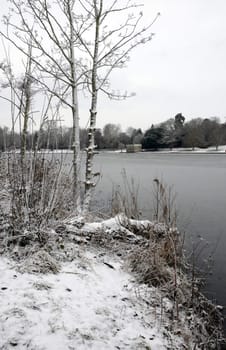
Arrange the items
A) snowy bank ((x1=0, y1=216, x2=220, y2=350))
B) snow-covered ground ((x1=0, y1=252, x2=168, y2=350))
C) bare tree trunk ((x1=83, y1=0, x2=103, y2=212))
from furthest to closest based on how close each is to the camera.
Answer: bare tree trunk ((x1=83, y1=0, x2=103, y2=212)) → snowy bank ((x1=0, y1=216, x2=220, y2=350)) → snow-covered ground ((x1=0, y1=252, x2=168, y2=350))

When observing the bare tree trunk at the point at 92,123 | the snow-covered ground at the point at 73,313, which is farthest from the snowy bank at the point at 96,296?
the bare tree trunk at the point at 92,123

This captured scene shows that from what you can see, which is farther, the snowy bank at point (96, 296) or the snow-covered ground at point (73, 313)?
the snowy bank at point (96, 296)

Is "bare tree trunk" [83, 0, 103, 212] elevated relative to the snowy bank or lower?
elevated

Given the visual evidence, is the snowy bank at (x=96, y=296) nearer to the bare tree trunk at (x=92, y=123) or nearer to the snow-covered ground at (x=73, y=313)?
the snow-covered ground at (x=73, y=313)

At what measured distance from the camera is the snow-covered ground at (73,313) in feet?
8.07

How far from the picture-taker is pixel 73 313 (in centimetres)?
282

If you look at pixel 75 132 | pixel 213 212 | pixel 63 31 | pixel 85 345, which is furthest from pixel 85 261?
pixel 213 212

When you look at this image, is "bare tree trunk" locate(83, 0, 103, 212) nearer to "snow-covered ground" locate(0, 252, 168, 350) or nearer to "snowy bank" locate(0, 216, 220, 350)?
"snowy bank" locate(0, 216, 220, 350)

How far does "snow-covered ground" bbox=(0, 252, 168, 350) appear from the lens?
246 centimetres

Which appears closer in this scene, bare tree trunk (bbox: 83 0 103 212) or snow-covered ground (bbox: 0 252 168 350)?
snow-covered ground (bbox: 0 252 168 350)

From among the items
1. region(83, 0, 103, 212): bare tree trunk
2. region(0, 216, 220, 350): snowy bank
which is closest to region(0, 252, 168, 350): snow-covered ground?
region(0, 216, 220, 350): snowy bank

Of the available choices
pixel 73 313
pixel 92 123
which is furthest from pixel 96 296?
pixel 92 123

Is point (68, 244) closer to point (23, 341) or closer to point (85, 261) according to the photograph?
point (85, 261)

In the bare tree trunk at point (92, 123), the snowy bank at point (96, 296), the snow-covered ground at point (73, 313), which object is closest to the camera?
the snow-covered ground at point (73, 313)
